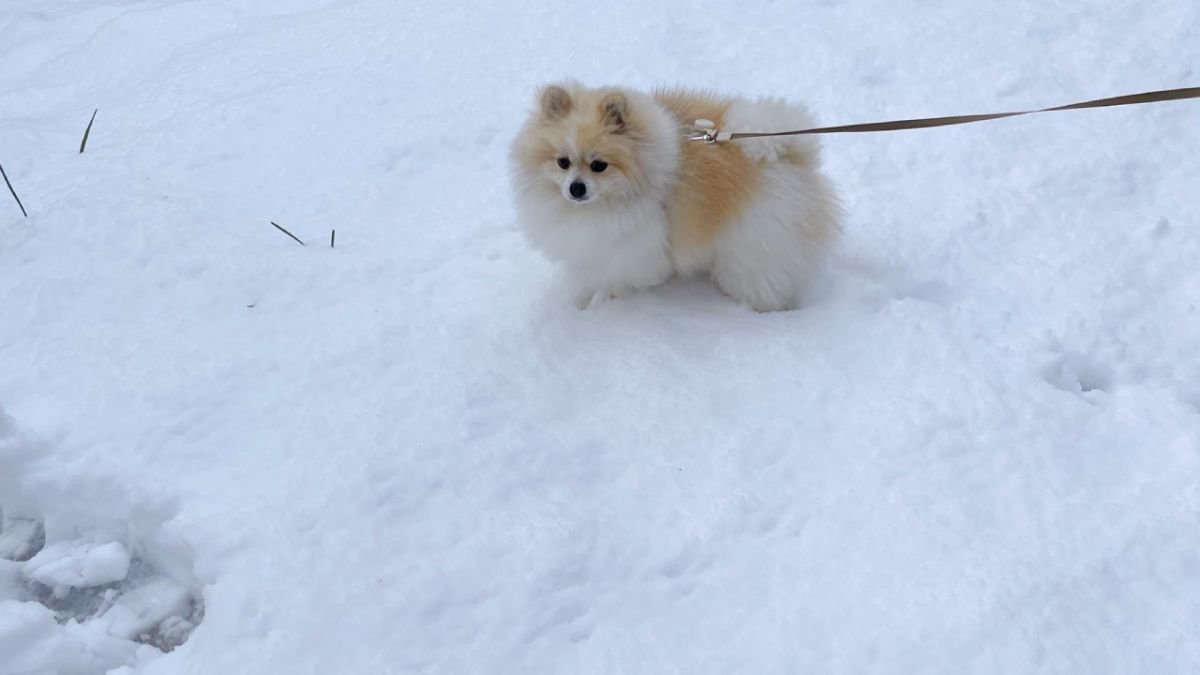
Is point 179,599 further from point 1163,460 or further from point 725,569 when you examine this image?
point 1163,460

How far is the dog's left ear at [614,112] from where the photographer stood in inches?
129

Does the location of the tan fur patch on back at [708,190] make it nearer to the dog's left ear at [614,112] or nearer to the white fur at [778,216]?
the white fur at [778,216]

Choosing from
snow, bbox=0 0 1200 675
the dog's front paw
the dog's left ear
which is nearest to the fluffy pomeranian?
Answer: the dog's left ear

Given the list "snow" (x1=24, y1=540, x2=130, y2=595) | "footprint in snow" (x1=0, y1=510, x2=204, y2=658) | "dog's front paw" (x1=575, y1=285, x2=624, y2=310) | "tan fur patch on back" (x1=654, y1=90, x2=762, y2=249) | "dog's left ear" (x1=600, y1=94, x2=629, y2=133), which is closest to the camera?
"footprint in snow" (x1=0, y1=510, x2=204, y2=658)

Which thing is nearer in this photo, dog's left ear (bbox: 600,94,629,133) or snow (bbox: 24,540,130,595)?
snow (bbox: 24,540,130,595)

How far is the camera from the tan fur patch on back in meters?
3.38

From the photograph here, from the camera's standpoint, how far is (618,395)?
3.23 m

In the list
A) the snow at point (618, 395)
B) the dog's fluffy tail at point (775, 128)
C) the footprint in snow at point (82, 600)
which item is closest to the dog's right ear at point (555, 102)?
the dog's fluffy tail at point (775, 128)

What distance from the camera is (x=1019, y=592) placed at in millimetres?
2471

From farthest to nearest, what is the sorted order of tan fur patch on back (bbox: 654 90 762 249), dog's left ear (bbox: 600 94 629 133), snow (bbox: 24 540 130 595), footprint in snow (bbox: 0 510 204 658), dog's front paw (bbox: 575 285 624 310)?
dog's front paw (bbox: 575 285 624 310)
tan fur patch on back (bbox: 654 90 762 249)
dog's left ear (bbox: 600 94 629 133)
snow (bbox: 24 540 130 595)
footprint in snow (bbox: 0 510 204 658)

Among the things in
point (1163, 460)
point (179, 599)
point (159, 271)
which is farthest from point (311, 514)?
point (1163, 460)

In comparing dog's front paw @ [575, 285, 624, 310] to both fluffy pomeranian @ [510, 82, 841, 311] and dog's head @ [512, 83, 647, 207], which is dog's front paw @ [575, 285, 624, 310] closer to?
fluffy pomeranian @ [510, 82, 841, 311]

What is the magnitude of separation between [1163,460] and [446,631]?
2.22 metres

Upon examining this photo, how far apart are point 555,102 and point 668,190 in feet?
1.76
